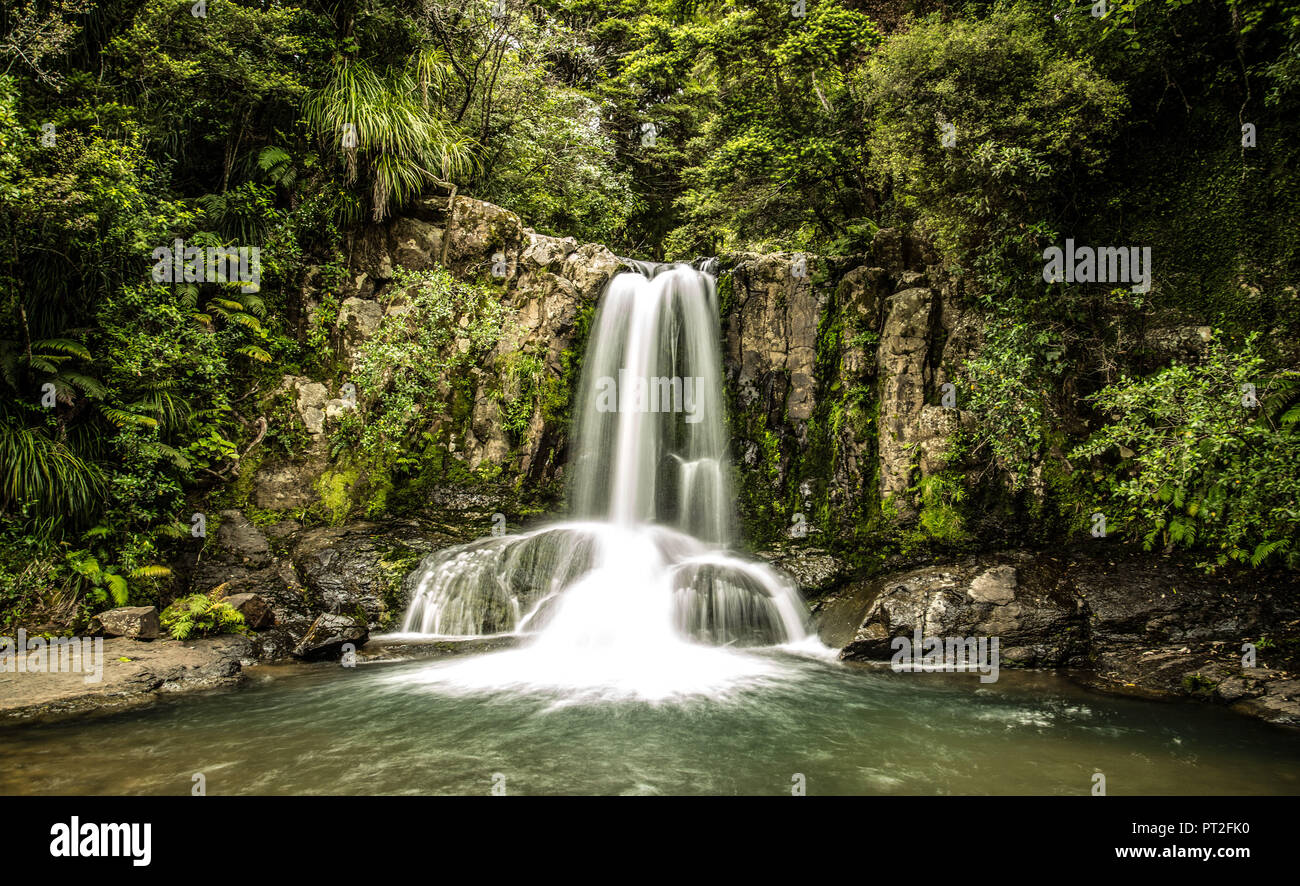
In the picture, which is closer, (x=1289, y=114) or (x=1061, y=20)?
(x=1289, y=114)

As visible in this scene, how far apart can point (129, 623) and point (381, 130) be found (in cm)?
903

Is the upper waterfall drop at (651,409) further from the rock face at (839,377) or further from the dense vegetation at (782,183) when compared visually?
the dense vegetation at (782,183)

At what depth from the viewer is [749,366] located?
38.3ft

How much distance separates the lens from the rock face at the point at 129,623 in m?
7.13

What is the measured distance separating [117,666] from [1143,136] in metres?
14.8

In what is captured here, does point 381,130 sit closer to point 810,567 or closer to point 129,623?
point 129,623

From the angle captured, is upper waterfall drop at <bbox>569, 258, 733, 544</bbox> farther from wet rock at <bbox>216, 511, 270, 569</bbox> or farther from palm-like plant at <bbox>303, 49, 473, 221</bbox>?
wet rock at <bbox>216, 511, 270, 569</bbox>

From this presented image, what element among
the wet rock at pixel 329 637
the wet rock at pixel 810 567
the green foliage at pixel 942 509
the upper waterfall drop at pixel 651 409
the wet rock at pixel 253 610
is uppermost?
the upper waterfall drop at pixel 651 409

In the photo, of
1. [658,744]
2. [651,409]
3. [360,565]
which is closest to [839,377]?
[651,409]

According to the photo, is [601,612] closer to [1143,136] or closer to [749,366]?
[749,366]

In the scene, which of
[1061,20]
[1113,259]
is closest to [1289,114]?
[1113,259]

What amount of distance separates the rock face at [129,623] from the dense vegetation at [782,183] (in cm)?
49

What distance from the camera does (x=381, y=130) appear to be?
11.3 meters

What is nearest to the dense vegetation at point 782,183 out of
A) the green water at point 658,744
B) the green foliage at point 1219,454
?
the green foliage at point 1219,454
